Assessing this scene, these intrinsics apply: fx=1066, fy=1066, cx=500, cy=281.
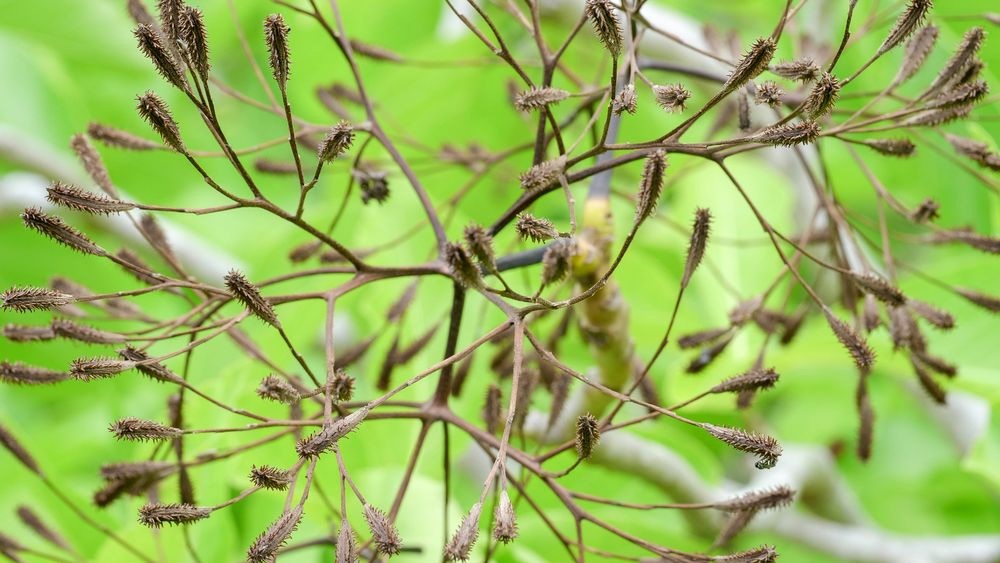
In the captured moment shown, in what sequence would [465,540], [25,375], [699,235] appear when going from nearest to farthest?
[465,540] < [699,235] < [25,375]

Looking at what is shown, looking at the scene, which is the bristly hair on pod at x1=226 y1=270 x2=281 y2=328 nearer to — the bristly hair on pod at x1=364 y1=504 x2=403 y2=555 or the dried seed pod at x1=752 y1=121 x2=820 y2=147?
the bristly hair on pod at x1=364 y1=504 x2=403 y2=555

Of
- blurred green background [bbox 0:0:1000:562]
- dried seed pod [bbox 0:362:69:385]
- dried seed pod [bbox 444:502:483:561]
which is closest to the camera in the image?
dried seed pod [bbox 444:502:483:561]

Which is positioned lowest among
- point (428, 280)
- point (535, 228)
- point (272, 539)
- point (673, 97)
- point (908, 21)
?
point (272, 539)

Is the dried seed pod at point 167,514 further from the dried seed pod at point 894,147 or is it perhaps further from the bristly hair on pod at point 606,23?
the dried seed pod at point 894,147

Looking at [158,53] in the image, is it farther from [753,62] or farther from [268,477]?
[753,62]

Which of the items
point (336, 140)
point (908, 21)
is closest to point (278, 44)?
point (336, 140)

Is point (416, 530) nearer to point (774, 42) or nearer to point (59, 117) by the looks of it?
point (774, 42)

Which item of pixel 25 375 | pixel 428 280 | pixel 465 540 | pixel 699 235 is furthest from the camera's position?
pixel 428 280

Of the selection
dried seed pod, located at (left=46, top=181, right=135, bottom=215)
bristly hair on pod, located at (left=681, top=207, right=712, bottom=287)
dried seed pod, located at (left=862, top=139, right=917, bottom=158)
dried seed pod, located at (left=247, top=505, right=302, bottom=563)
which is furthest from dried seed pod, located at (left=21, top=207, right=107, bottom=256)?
dried seed pod, located at (left=862, top=139, right=917, bottom=158)
